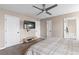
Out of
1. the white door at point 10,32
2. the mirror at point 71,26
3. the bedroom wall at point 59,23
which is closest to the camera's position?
the mirror at point 71,26

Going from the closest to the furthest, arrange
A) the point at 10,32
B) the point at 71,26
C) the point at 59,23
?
the point at 71,26 → the point at 59,23 → the point at 10,32

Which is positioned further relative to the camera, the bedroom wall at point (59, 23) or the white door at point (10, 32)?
the white door at point (10, 32)

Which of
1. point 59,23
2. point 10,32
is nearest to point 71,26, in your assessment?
point 59,23

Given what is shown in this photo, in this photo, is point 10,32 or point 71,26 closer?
point 71,26

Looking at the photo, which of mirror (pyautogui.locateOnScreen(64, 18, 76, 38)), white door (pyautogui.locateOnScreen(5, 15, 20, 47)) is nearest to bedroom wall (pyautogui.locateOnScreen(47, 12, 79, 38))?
mirror (pyautogui.locateOnScreen(64, 18, 76, 38))

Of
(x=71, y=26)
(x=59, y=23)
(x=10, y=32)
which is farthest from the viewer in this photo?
(x=10, y=32)

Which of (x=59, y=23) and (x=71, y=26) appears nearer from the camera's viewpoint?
(x=71, y=26)

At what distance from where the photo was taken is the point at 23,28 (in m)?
3.80

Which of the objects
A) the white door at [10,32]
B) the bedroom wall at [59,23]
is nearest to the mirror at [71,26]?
the bedroom wall at [59,23]

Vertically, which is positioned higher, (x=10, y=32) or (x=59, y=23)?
(x=59, y=23)

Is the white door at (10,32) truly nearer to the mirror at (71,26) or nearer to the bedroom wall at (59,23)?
the bedroom wall at (59,23)

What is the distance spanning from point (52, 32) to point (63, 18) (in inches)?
17.2

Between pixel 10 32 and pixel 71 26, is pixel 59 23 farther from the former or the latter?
pixel 10 32
